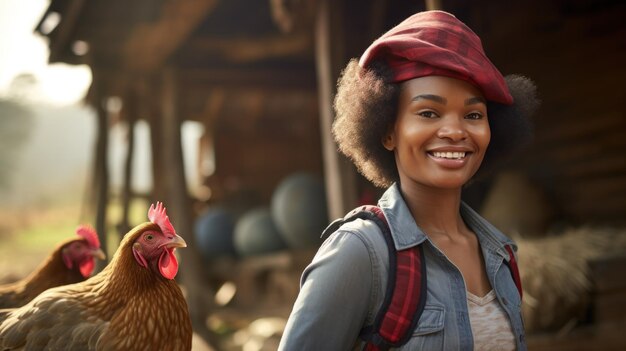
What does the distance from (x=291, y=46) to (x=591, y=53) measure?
8.76 ft

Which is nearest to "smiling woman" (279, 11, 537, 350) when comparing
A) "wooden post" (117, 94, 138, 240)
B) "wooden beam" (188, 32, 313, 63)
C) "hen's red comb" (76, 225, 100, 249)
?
"hen's red comb" (76, 225, 100, 249)

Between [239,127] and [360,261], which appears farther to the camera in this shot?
[239,127]

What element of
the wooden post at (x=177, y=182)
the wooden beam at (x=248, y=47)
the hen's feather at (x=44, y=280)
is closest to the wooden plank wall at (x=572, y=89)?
the wooden beam at (x=248, y=47)

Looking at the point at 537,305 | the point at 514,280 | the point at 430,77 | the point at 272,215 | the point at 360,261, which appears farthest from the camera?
the point at 272,215

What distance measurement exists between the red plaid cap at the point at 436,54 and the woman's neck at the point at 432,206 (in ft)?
0.99

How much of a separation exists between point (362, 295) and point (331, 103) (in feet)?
11.2

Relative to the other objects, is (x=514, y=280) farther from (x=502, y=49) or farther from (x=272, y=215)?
(x=272, y=215)

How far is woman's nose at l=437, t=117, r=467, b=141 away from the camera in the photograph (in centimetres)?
191

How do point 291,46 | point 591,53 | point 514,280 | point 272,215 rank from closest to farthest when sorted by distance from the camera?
point 514,280
point 591,53
point 291,46
point 272,215

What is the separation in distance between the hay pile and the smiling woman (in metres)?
2.78

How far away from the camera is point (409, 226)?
1.86 metres

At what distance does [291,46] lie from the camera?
6.79m

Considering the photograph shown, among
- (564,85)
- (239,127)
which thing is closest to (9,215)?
(239,127)

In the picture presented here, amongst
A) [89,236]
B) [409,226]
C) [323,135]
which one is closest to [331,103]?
[323,135]
